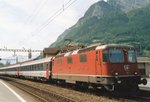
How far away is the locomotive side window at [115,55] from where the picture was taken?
22.2 m

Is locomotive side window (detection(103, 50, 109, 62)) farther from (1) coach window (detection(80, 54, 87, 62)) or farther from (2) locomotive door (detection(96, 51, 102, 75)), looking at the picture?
(1) coach window (detection(80, 54, 87, 62))

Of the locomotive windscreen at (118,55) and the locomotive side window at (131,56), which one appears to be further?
the locomotive side window at (131,56)

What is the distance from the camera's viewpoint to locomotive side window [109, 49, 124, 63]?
22.2m

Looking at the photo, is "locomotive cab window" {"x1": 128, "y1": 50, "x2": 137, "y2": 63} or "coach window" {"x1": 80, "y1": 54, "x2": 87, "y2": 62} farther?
"coach window" {"x1": 80, "y1": 54, "x2": 87, "y2": 62}

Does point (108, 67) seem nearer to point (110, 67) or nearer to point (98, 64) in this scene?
point (110, 67)

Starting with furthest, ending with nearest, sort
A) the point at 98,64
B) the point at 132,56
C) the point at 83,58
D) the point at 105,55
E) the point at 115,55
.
→ the point at 83,58, the point at 132,56, the point at 98,64, the point at 115,55, the point at 105,55

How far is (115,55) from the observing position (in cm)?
2241

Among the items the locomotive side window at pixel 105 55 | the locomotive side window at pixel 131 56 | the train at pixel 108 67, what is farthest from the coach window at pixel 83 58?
the locomotive side window at pixel 131 56

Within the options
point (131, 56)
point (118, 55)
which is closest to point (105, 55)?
point (118, 55)

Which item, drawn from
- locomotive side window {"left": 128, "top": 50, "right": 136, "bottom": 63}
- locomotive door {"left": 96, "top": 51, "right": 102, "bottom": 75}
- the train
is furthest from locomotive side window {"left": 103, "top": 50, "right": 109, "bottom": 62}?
locomotive side window {"left": 128, "top": 50, "right": 136, "bottom": 63}

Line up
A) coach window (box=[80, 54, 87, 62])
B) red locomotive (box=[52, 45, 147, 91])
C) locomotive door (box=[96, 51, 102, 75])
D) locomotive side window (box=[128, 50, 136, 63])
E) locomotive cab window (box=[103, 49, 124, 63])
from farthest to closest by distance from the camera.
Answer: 1. coach window (box=[80, 54, 87, 62])
2. locomotive side window (box=[128, 50, 136, 63])
3. locomotive door (box=[96, 51, 102, 75])
4. locomotive cab window (box=[103, 49, 124, 63])
5. red locomotive (box=[52, 45, 147, 91])

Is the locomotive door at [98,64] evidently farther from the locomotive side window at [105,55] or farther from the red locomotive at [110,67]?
the locomotive side window at [105,55]

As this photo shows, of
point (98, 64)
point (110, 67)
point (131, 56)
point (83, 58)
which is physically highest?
point (83, 58)

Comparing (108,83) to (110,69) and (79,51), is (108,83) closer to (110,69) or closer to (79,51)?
(110,69)
